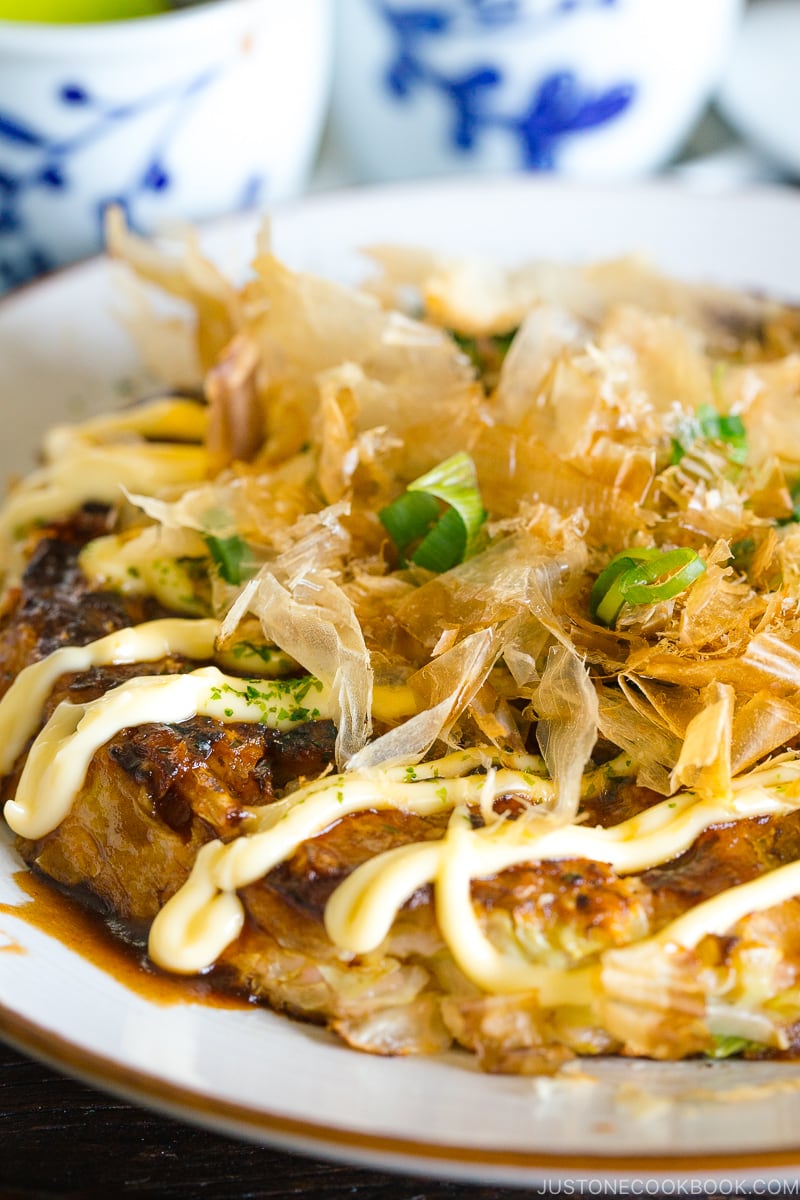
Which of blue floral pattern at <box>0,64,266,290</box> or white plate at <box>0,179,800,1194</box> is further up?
blue floral pattern at <box>0,64,266,290</box>

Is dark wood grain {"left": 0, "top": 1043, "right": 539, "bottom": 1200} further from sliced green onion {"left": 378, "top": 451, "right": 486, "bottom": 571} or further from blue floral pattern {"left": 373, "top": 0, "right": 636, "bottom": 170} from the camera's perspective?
blue floral pattern {"left": 373, "top": 0, "right": 636, "bottom": 170}

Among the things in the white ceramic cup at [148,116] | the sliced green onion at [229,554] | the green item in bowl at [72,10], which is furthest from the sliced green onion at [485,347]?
the green item in bowl at [72,10]

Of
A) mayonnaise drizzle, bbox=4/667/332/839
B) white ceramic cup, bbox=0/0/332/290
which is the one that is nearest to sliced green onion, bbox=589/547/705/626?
mayonnaise drizzle, bbox=4/667/332/839

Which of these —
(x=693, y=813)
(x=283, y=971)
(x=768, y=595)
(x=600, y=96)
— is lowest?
(x=283, y=971)

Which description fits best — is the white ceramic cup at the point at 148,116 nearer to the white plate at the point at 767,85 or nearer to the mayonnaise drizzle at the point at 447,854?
the white plate at the point at 767,85

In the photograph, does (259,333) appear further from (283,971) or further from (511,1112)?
(511,1112)

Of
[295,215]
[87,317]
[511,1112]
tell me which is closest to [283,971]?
[511,1112]
